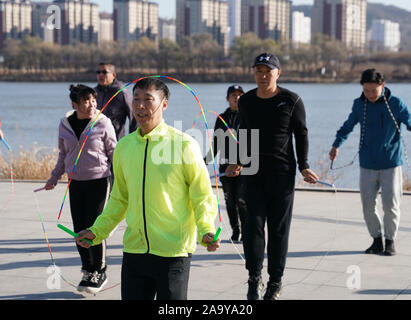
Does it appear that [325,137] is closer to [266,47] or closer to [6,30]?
[266,47]

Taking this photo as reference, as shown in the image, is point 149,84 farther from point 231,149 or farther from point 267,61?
point 231,149

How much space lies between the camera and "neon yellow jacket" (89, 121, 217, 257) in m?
3.98

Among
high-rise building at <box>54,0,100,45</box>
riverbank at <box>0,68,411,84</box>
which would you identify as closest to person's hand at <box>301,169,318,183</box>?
riverbank at <box>0,68,411,84</box>

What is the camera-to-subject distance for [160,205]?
13.1ft

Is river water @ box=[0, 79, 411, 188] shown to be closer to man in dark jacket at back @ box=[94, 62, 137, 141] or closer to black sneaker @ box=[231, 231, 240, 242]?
black sneaker @ box=[231, 231, 240, 242]

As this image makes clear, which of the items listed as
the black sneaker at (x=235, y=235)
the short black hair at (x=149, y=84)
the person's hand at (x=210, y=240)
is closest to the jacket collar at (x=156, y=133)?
the short black hair at (x=149, y=84)

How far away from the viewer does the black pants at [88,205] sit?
630 cm

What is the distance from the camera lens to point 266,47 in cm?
11656

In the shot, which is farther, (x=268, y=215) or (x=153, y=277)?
(x=268, y=215)

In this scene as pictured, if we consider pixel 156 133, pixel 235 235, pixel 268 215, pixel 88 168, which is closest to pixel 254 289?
pixel 268 215

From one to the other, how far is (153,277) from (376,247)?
14.0ft

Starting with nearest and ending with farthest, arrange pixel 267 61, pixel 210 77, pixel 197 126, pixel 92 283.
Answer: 1. pixel 267 61
2. pixel 92 283
3. pixel 197 126
4. pixel 210 77
